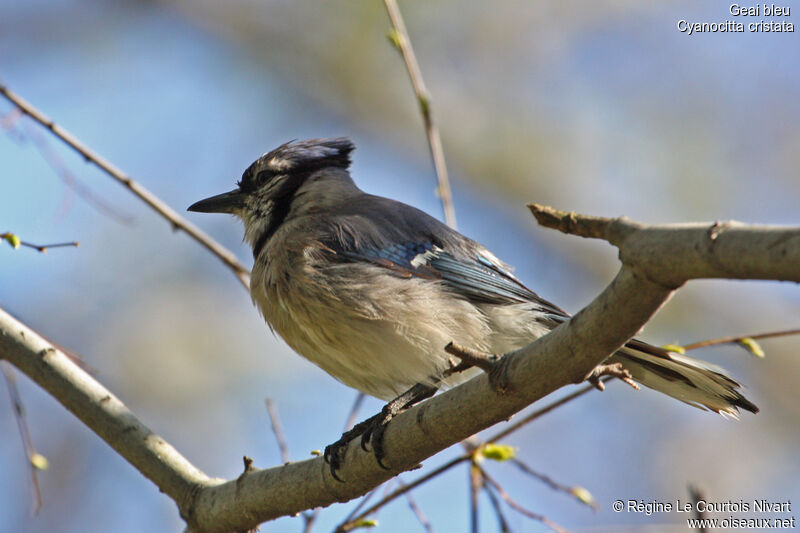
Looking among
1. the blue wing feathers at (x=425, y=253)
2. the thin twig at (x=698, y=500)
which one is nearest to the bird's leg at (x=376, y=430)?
the blue wing feathers at (x=425, y=253)

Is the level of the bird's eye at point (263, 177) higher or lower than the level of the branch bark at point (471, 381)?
higher

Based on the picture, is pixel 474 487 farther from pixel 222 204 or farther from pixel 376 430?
pixel 222 204

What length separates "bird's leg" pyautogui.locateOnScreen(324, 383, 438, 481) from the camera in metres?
3.07

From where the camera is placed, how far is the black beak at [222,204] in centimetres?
484

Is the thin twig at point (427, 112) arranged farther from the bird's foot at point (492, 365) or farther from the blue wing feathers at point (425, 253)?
the bird's foot at point (492, 365)

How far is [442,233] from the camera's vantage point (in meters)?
4.26

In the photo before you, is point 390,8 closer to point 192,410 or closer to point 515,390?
point 515,390

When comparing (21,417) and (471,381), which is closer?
(471,381)

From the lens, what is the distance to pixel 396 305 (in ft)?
12.4

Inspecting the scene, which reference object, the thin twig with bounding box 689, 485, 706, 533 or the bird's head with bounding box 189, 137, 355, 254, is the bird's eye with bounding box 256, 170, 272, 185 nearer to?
the bird's head with bounding box 189, 137, 355, 254

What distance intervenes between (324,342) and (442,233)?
836 mm

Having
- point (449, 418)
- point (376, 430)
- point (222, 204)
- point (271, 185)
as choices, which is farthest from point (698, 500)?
point (222, 204)

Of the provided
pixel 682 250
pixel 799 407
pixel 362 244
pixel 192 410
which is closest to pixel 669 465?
pixel 799 407

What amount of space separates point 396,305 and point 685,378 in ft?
3.95
